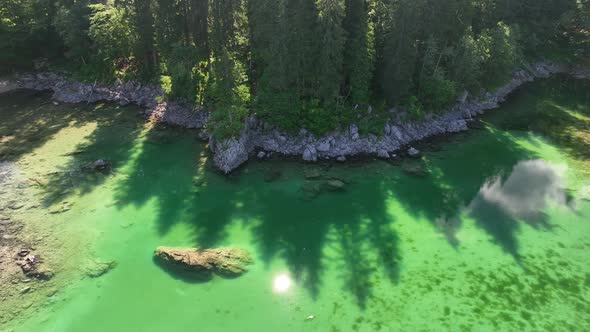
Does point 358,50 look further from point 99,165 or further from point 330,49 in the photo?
point 99,165

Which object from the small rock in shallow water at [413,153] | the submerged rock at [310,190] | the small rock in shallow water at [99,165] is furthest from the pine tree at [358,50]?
the small rock in shallow water at [99,165]

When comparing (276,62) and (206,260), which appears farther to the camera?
(276,62)

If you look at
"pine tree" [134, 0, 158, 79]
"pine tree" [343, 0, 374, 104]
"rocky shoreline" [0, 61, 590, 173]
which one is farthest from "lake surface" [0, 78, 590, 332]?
"pine tree" [134, 0, 158, 79]

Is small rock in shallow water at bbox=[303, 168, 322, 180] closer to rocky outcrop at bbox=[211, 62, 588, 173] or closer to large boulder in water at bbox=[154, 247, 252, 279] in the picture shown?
rocky outcrop at bbox=[211, 62, 588, 173]

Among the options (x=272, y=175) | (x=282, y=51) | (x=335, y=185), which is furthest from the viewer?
(x=282, y=51)

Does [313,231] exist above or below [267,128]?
below

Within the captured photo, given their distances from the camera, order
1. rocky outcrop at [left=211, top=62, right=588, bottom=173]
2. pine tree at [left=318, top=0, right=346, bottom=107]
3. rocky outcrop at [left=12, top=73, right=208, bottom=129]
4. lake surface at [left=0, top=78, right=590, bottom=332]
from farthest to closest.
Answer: rocky outcrop at [left=12, top=73, right=208, bottom=129] < rocky outcrop at [left=211, top=62, right=588, bottom=173] < pine tree at [left=318, top=0, right=346, bottom=107] < lake surface at [left=0, top=78, right=590, bottom=332]

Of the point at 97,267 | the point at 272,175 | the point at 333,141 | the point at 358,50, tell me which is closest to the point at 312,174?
the point at 272,175
